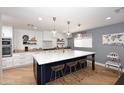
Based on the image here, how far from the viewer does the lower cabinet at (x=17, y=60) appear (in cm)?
438

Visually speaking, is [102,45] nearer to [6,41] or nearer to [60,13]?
[60,13]

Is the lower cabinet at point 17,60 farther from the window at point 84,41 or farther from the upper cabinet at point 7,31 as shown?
the window at point 84,41

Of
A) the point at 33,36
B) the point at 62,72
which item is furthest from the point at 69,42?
the point at 62,72

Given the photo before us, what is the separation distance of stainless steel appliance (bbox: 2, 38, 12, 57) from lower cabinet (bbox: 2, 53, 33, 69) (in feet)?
0.70

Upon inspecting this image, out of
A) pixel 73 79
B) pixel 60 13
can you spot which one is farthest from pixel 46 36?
pixel 73 79

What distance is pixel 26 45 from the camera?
6.09 metres

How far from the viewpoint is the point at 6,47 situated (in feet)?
14.2

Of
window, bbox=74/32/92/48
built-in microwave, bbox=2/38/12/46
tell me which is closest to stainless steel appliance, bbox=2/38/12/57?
built-in microwave, bbox=2/38/12/46

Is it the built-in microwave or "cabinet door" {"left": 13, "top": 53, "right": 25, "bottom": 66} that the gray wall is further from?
the built-in microwave

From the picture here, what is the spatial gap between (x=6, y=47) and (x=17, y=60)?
903 mm

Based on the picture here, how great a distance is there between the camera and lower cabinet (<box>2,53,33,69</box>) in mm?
4375

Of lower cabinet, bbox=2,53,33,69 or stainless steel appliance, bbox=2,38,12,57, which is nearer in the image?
stainless steel appliance, bbox=2,38,12,57

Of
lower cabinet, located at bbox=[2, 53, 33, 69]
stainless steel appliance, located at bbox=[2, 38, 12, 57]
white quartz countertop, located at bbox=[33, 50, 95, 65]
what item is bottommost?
lower cabinet, located at bbox=[2, 53, 33, 69]

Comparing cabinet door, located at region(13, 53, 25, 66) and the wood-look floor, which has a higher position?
cabinet door, located at region(13, 53, 25, 66)
